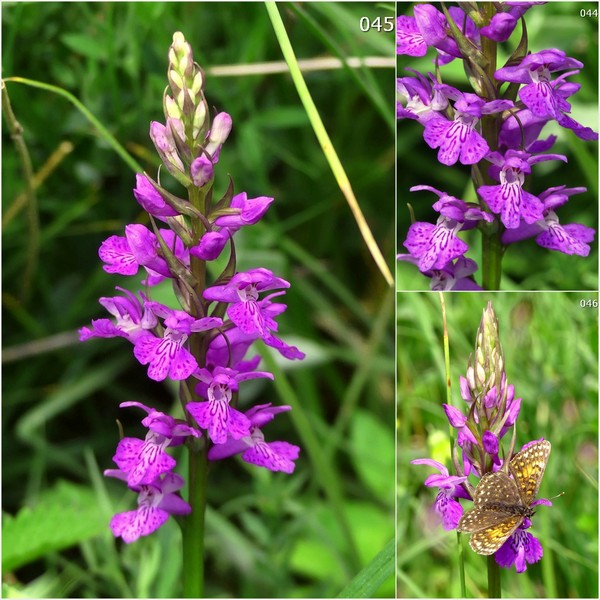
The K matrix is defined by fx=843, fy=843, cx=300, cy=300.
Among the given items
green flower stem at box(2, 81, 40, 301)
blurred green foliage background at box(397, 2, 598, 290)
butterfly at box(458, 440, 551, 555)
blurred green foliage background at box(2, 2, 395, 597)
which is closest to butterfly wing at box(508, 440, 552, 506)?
butterfly at box(458, 440, 551, 555)

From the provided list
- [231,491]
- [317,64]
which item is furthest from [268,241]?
[231,491]

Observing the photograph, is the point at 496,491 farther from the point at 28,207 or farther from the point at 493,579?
the point at 28,207

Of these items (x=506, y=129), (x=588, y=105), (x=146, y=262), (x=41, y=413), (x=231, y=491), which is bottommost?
(x=231, y=491)

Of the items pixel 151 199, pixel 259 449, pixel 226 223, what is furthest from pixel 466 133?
pixel 259 449

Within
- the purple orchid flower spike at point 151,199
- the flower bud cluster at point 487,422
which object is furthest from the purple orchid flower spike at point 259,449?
the purple orchid flower spike at point 151,199

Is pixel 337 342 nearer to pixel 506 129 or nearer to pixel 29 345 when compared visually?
pixel 29 345
